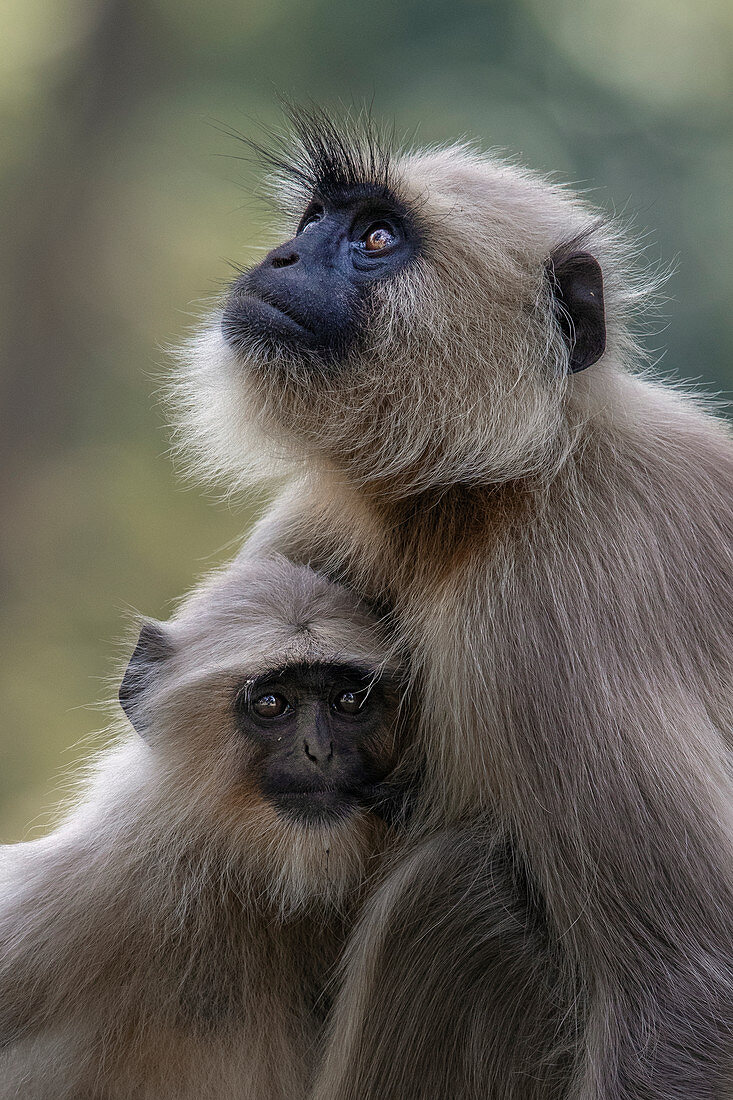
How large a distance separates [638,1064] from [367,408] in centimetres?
121

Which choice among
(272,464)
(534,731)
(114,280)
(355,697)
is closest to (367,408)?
(272,464)

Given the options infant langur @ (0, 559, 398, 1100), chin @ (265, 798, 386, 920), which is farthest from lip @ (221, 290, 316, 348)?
chin @ (265, 798, 386, 920)

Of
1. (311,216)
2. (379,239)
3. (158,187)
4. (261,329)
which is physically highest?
(158,187)

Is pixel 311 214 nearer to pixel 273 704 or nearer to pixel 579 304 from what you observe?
pixel 579 304

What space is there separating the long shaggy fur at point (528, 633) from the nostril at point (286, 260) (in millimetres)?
197

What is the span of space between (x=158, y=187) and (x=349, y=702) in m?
4.68

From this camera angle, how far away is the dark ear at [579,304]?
2.42 metres

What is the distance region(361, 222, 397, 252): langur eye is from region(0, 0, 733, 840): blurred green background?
3018mm

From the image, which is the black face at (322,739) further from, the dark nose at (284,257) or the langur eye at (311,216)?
the langur eye at (311,216)

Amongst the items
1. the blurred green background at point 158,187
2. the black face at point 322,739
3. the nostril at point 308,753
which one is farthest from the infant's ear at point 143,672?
the blurred green background at point 158,187

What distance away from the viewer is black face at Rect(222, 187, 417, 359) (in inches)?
97.4

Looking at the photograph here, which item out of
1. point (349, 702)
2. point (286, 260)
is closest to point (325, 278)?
point (286, 260)

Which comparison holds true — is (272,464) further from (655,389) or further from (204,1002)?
(204,1002)

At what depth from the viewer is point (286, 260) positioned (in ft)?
8.43
